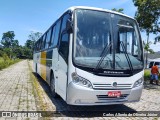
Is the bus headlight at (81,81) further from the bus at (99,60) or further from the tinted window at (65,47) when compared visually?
the tinted window at (65,47)

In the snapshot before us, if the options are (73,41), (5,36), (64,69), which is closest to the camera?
(73,41)

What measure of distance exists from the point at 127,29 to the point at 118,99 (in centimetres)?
235

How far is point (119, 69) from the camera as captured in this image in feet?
25.2

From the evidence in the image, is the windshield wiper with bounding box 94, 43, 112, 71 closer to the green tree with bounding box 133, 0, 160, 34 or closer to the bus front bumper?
the bus front bumper

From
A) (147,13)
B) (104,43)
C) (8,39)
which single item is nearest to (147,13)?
(147,13)

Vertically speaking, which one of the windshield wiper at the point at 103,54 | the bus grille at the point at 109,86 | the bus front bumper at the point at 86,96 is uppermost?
the windshield wiper at the point at 103,54

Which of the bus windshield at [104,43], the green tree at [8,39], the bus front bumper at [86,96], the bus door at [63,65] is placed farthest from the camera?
the green tree at [8,39]

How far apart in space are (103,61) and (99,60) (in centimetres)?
13

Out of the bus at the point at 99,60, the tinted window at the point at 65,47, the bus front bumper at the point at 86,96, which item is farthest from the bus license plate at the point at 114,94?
the tinted window at the point at 65,47

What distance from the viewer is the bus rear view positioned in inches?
287

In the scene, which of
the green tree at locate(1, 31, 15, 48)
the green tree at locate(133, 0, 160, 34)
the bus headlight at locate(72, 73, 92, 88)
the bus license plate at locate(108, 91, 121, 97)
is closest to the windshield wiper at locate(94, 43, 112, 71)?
the bus headlight at locate(72, 73, 92, 88)

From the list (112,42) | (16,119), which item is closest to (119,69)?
(112,42)

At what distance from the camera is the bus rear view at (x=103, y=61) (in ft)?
23.9

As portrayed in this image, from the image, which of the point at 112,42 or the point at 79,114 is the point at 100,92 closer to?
the point at 79,114
